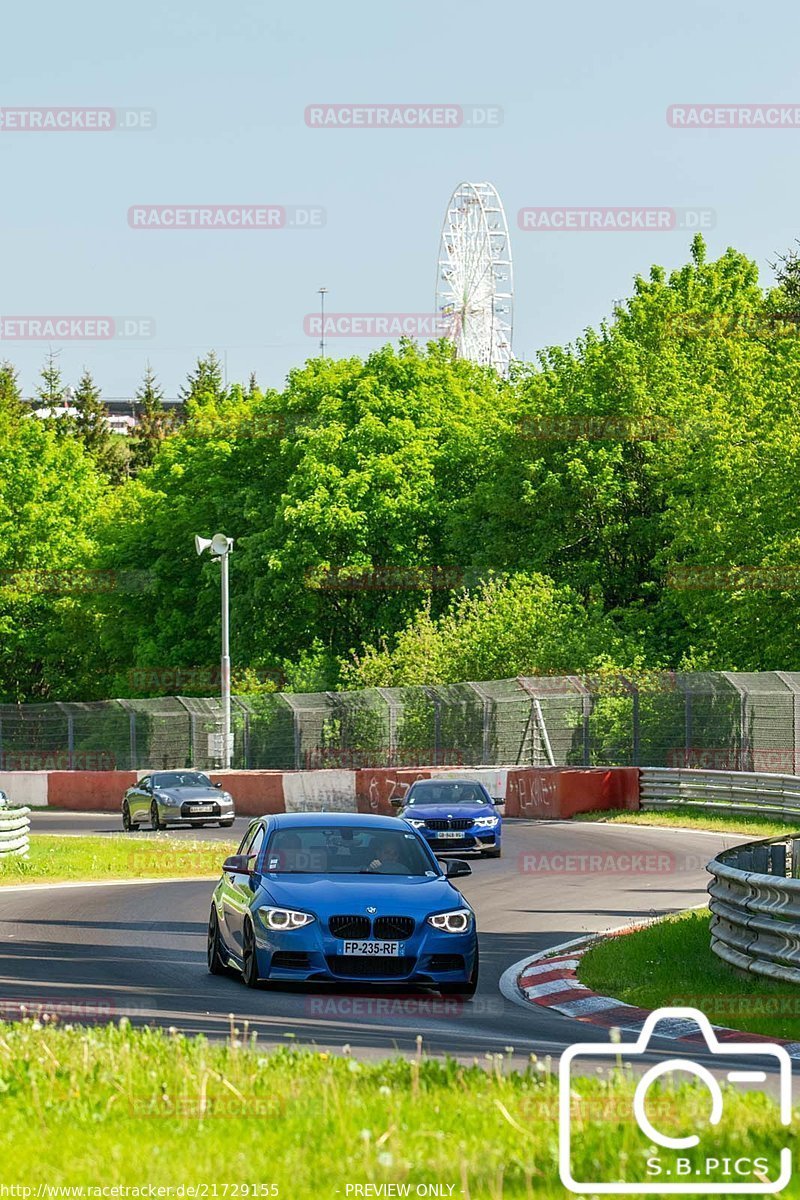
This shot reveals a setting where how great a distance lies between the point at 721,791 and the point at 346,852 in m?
22.8

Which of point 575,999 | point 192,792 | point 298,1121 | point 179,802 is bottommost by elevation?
point 179,802

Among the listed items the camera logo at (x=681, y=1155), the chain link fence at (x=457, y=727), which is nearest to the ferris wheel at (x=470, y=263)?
the chain link fence at (x=457, y=727)

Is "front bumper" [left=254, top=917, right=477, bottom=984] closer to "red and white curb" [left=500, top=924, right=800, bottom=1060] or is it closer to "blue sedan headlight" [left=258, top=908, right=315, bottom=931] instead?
"blue sedan headlight" [left=258, top=908, right=315, bottom=931]

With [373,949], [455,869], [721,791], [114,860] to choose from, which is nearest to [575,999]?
[455,869]

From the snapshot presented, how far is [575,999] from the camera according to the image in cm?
1405

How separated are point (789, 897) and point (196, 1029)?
4266mm

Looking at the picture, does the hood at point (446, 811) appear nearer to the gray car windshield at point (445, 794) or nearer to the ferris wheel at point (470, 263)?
the gray car windshield at point (445, 794)

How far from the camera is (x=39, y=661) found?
8319cm

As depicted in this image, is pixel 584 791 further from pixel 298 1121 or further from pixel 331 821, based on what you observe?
pixel 298 1121

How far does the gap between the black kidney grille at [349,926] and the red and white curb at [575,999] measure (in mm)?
1288

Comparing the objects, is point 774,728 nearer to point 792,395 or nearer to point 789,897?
point 792,395

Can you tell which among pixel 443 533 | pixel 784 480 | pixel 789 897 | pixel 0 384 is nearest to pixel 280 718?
pixel 784 480

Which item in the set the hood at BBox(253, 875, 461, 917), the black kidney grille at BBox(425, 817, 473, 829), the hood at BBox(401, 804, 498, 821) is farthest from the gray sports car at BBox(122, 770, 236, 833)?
the hood at BBox(253, 875, 461, 917)

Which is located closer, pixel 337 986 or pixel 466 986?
pixel 466 986
